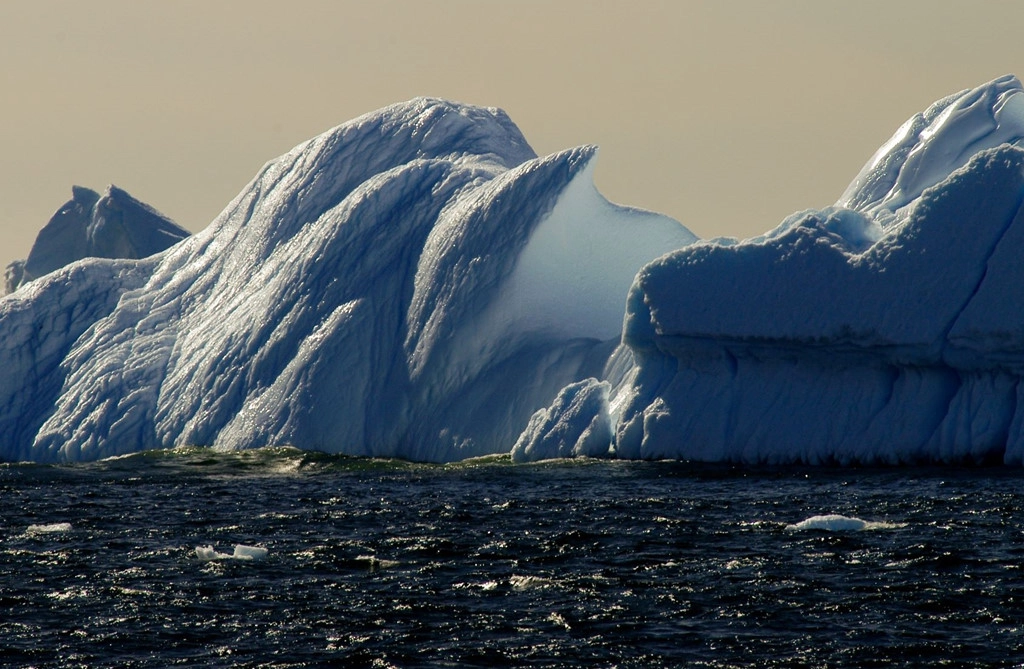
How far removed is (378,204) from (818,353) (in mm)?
15834

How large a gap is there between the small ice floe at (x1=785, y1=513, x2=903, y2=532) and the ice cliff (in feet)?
151

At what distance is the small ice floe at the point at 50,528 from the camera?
2786 centimetres

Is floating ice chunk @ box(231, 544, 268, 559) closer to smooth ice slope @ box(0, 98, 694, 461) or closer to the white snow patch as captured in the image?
smooth ice slope @ box(0, 98, 694, 461)

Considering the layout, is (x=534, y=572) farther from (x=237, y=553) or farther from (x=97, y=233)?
(x=97, y=233)

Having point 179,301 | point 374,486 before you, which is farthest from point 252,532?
point 179,301

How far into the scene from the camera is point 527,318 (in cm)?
4109

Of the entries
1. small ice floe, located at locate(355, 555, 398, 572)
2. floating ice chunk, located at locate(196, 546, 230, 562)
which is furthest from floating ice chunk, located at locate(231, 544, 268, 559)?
small ice floe, located at locate(355, 555, 398, 572)

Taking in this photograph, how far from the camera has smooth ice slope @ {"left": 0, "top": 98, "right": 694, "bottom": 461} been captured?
135 feet

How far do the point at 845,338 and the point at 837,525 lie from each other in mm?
8641

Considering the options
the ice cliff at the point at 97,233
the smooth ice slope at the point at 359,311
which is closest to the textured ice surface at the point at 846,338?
the smooth ice slope at the point at 359,311

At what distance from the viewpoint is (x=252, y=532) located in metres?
27.3

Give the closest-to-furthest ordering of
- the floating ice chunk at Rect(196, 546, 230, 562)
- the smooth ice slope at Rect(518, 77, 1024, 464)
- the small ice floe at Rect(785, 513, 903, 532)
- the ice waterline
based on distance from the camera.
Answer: the floating ice chunk at Rect(196, 546, 230, 562), the small ice floe at Rect(785, 513, 903, 532), the smooth ice slope at Rect(518, 77, 1024, 464), the ice waterline

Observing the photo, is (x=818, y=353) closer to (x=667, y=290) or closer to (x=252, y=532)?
(x=667, y=290)

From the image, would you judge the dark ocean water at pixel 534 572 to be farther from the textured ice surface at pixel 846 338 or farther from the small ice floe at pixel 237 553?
the textured ice surface at pixel 846 338
